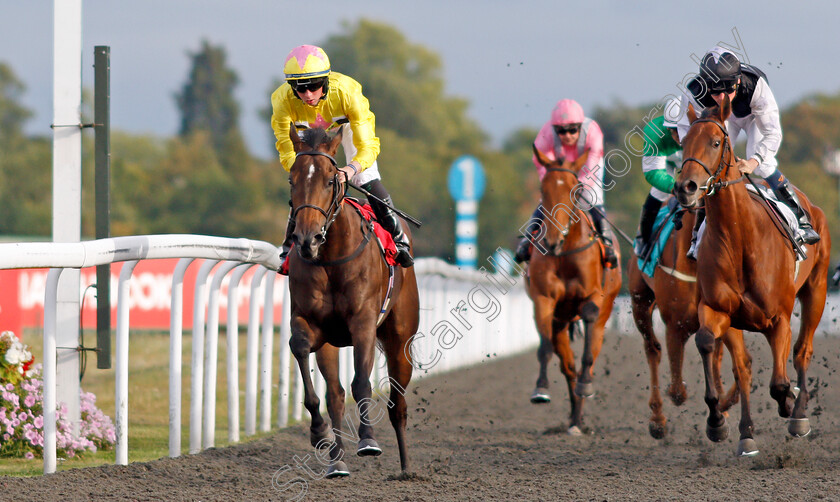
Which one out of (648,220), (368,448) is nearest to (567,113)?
(648,220)

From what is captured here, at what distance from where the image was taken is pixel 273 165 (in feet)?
200

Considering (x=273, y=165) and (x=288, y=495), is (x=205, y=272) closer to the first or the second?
(x=288, y=495)

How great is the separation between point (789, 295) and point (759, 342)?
1019 centimetres

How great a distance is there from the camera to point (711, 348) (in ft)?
18.5

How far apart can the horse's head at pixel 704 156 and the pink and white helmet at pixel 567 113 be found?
8.24 ft

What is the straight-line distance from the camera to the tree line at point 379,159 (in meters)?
50.3

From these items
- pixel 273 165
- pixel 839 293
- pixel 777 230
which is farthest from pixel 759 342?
pixel 273 165

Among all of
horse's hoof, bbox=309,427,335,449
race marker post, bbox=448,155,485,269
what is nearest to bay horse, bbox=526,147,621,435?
horse's hoof, bbox=309,427,335,449

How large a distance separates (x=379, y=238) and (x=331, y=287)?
518mm

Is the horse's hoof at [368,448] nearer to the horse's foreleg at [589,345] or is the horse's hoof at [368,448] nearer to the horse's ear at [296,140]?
the horse's ear at [296,140]

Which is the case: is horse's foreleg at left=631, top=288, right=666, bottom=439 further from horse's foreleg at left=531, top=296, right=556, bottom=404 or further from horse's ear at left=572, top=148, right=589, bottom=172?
horse's ear at left=572, top=148, right=589, bottom=172

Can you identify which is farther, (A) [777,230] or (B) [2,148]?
(B) [2,148]

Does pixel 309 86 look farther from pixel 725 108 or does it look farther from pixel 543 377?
pixel 543 377

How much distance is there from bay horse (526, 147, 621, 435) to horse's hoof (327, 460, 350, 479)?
9.46 feet
